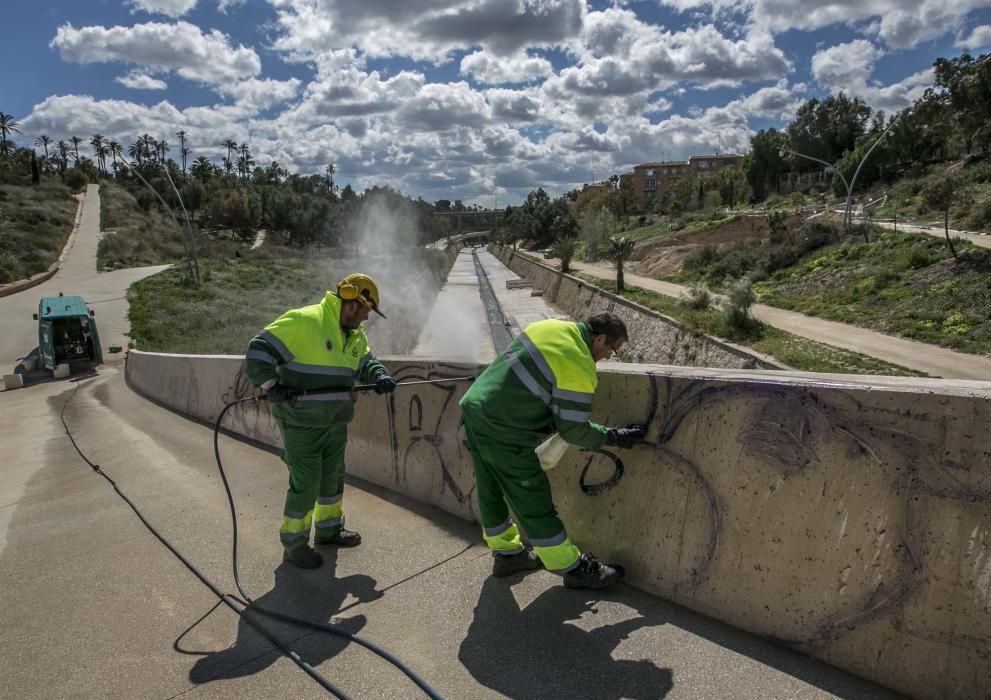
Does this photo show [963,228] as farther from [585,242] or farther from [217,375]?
[585,242]

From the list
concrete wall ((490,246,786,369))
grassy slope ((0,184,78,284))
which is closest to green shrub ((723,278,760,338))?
concrete wall ((490,246,786,369))

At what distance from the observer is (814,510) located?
9.29ft

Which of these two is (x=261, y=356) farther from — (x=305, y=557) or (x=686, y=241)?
(x=686, y=241)

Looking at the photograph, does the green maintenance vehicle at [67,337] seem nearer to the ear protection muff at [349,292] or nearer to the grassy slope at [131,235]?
the ear protection muff at [349,292]

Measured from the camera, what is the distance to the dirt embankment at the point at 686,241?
4712cm

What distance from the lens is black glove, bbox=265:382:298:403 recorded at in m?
3.88

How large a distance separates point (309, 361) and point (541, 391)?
155 centimetres

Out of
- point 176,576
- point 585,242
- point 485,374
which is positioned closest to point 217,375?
point 176,576

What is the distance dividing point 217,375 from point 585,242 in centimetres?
6811

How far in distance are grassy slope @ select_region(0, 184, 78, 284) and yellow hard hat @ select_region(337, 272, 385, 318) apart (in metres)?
41.9

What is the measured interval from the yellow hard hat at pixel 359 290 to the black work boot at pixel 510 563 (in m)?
1.68

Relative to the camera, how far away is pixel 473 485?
182 inches

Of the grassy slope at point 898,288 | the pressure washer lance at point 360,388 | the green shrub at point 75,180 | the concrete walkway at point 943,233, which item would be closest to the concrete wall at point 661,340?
the grassy slope at point 898,288

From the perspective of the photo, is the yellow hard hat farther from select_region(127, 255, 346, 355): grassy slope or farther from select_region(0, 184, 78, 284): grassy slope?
select_region(0, 184, 78, 284): grassy slope
